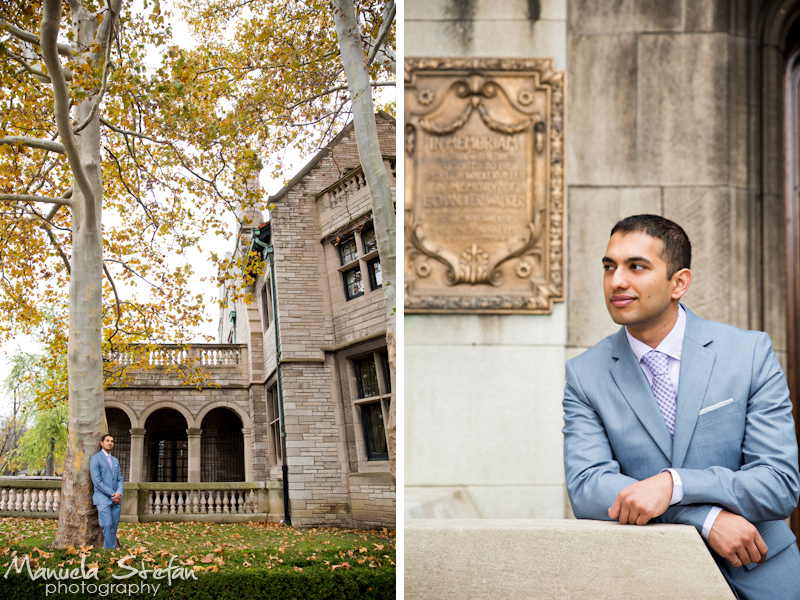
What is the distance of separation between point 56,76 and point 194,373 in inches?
72.8

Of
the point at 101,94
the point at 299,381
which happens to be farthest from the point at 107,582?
the point at 101,94

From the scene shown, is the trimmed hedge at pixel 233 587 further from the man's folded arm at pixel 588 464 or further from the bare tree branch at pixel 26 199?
the bare tree branch at pixel 26 199

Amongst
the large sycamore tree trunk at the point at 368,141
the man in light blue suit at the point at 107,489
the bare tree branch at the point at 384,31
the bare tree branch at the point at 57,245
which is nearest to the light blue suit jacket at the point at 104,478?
the man in light blue suit at the point at 107,489

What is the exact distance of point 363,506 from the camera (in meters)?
3.91

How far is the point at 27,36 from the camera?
4.01 m

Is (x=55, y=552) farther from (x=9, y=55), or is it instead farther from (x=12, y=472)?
(x=9, y=55)

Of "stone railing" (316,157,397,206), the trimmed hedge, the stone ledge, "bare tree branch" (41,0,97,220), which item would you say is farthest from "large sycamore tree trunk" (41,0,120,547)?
the stone ledge

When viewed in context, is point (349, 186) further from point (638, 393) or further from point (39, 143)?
point (638, 393)

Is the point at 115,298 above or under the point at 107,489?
above

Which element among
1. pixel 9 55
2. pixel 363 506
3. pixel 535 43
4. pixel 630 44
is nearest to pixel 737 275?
pixel 630 44

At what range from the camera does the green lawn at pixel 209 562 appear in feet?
12.3

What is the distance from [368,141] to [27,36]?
2.03m

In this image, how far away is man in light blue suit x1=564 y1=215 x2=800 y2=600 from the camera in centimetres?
234

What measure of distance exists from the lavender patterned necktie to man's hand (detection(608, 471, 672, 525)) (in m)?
0.41
